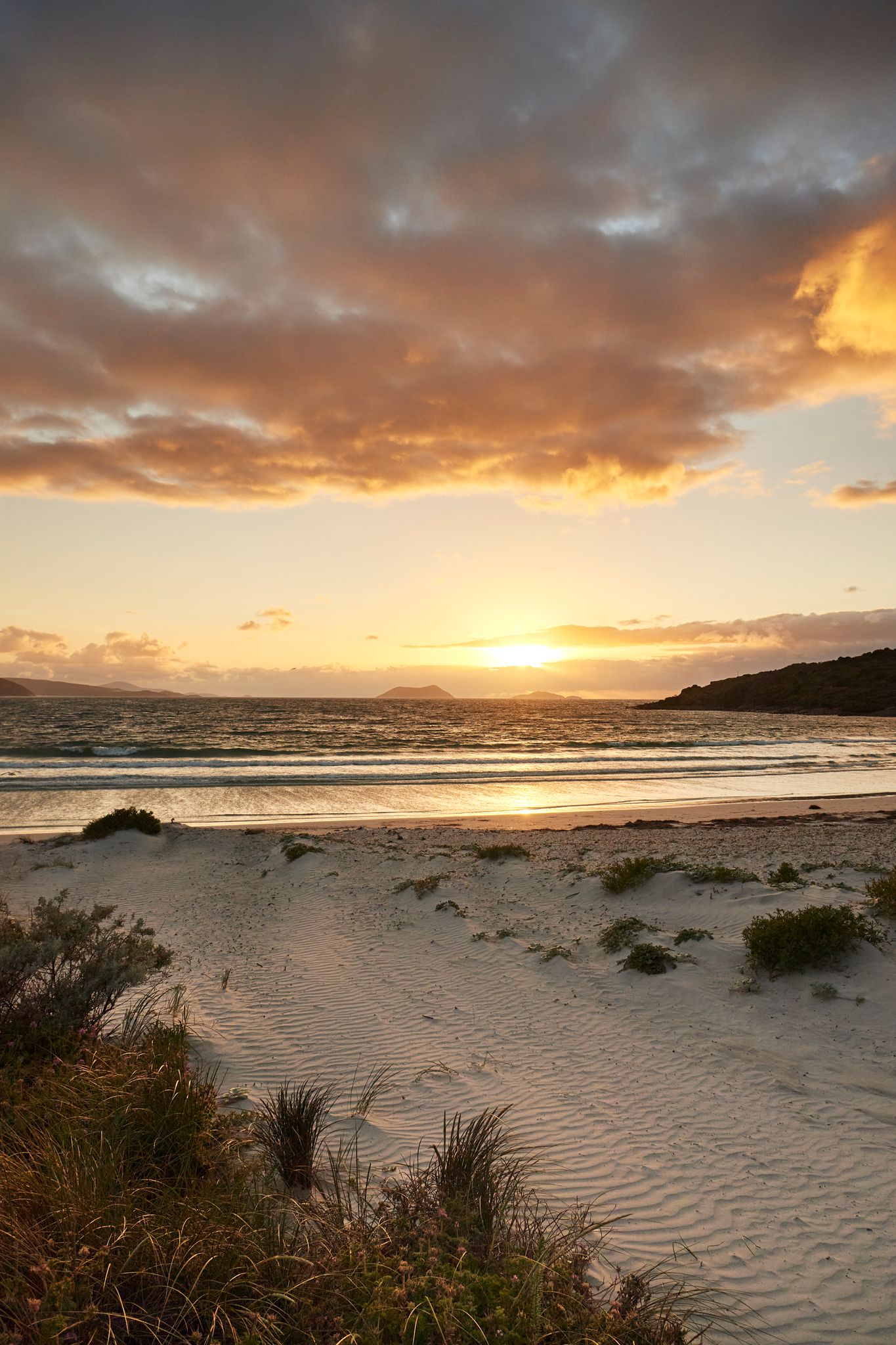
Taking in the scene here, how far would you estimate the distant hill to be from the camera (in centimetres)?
12112

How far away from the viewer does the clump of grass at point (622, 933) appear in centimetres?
1015

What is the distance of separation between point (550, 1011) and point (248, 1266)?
5477 mm

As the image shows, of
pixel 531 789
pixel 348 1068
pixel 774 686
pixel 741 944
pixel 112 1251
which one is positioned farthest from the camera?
pixel 774 686

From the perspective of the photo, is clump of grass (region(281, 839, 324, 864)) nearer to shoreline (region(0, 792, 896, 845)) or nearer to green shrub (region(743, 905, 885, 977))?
shoreline (region(0, 792, 896, 845))

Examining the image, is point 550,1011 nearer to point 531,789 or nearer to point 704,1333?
point 704,1333

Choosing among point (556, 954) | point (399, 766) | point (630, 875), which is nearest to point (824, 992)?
point (556, 954)

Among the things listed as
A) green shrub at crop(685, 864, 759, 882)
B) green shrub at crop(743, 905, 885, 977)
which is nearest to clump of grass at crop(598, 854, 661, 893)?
green shrub at crop(685, 864, 759, 882)

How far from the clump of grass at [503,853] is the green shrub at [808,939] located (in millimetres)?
7416

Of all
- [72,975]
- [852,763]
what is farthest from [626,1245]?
[852,763]

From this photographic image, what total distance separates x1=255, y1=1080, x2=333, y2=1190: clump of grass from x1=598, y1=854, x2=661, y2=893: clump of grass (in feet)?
28.2

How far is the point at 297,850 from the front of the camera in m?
16.8

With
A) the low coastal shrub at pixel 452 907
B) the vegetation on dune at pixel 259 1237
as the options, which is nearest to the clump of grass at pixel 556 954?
the low coastal shrub at pixel 452 907

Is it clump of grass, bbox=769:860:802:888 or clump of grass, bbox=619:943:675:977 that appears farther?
clump of grass, bbox=769:860:802:888

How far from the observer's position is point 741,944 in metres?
9.71
